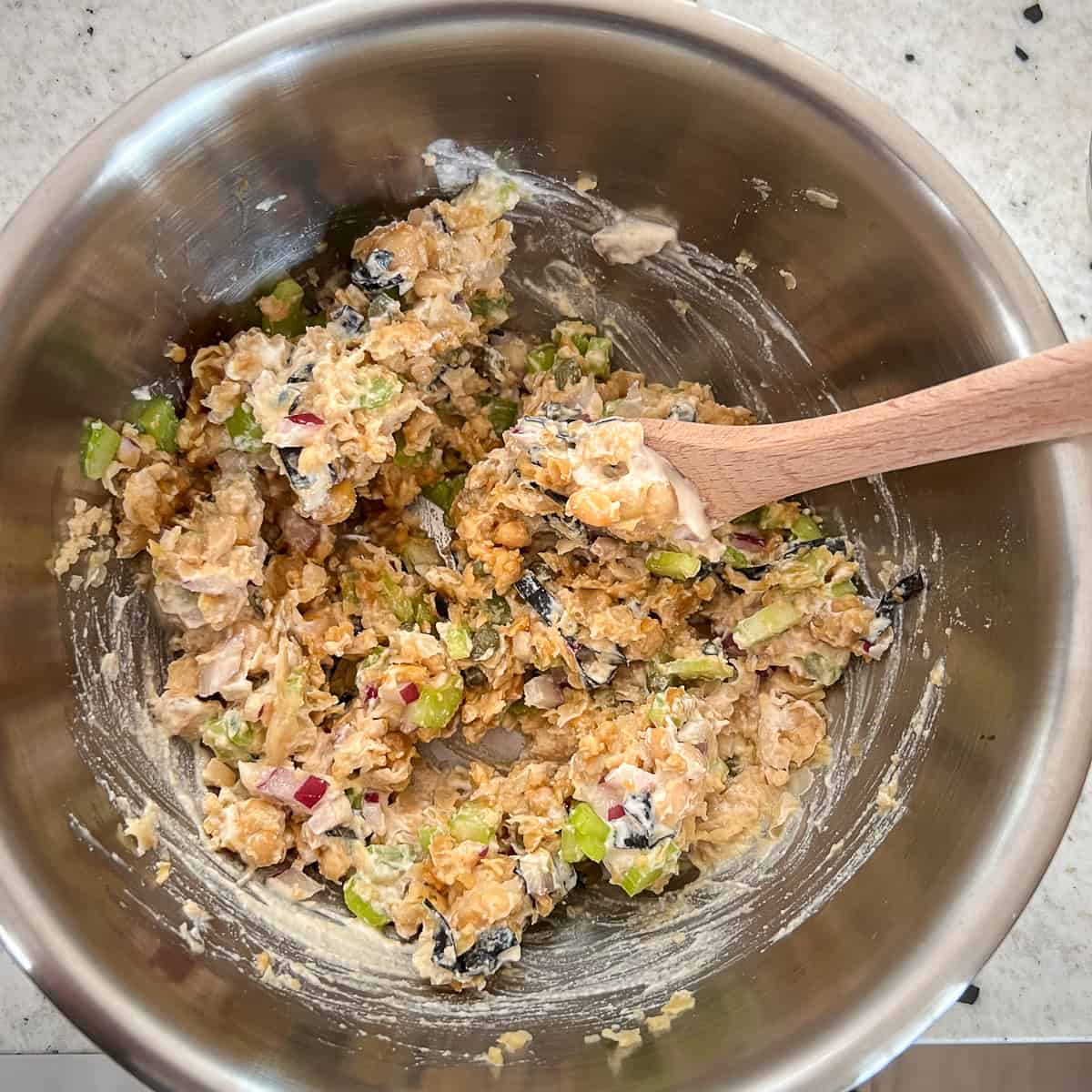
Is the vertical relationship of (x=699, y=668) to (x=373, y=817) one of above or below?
above

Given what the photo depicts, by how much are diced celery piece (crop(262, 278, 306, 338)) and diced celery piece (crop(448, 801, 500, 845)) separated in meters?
1.04

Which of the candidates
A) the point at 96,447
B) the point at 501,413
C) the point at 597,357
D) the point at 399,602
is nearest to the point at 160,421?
the point at 96,447

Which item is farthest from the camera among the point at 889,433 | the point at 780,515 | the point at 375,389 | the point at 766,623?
the point at 780,515

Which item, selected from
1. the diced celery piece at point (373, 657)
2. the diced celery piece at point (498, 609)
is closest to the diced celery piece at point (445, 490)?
the diced celery piece at point (498, 609)

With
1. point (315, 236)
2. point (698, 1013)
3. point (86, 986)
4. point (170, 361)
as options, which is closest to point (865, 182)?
point (315, 236)

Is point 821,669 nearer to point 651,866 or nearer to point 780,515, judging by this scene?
point 780,515

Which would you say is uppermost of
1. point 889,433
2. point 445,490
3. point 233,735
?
point 445,490

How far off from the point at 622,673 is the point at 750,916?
538 millimetres

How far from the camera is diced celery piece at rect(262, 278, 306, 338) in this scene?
206 cm

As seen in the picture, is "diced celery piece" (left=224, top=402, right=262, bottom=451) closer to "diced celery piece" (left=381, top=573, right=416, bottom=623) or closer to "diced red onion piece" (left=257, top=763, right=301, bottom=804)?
"diced celery piece" (left=381, top=573, right=416, bottom=623)

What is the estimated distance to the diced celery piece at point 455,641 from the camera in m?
2.08

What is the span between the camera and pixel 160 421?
1.97 m

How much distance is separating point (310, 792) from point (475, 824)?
1.07ft

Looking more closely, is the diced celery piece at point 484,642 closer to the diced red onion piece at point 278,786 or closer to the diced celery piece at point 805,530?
the diced red onion piece at point 278,786
